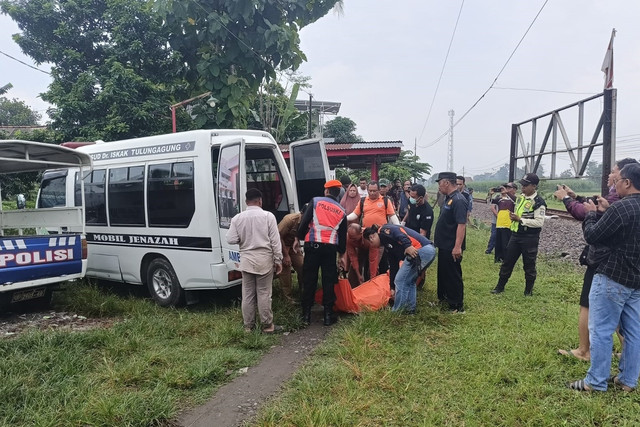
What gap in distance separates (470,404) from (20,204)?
8.59 m

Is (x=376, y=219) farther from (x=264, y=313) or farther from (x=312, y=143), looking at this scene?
(x=264, y=313)

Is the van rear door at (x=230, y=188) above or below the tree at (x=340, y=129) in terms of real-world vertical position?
below

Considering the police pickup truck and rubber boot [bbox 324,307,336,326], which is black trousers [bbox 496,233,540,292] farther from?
the police pickup truck

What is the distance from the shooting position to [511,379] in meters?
3.20

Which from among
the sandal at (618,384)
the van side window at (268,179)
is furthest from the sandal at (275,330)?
the sandal at (618,384)

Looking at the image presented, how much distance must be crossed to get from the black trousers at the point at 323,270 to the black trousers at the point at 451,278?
1.35 m

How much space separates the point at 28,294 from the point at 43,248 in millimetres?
678

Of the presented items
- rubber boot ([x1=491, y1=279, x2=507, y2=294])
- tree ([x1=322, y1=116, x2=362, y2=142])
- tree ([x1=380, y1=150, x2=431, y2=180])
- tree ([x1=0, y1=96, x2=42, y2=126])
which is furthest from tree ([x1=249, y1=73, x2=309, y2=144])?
tree ([x1=0, y1=96, x2=42, y2=126])

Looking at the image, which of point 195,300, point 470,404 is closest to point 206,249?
point 195,300

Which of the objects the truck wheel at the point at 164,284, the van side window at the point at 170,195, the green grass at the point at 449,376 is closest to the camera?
the green grass at the point at 449,376

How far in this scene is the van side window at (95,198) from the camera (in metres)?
5.95

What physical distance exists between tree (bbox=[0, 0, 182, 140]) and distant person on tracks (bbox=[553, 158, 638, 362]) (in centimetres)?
1151

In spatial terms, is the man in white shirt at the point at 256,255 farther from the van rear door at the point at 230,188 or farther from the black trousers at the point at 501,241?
the black trousers at the point at 501,241

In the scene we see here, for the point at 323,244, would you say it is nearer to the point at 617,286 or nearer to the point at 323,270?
the point at 323,270
